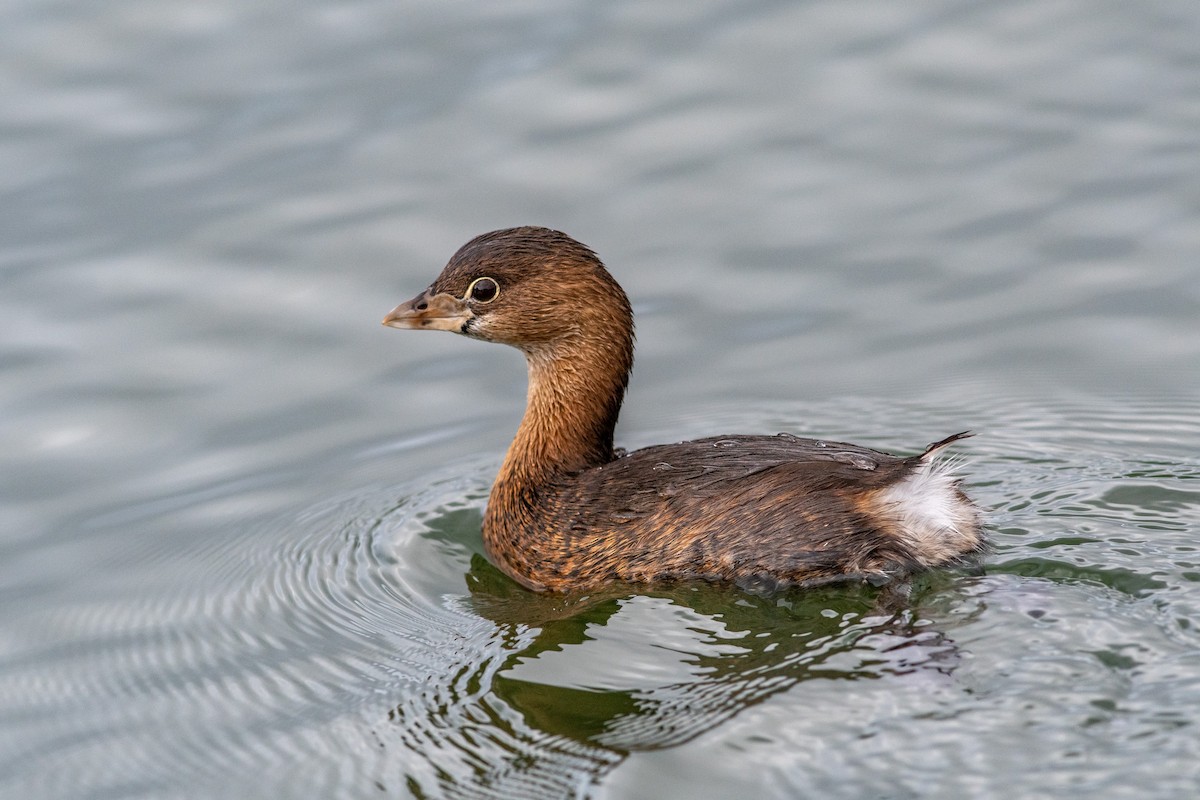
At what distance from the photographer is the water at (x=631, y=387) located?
550 cm

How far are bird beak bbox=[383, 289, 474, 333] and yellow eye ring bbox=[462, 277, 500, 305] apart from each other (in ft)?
0.17

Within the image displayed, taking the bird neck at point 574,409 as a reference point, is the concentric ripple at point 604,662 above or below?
below

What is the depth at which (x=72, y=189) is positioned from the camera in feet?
31.9

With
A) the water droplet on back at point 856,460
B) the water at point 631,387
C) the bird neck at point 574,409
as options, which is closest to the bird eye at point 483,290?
the bird neck at point 574,409

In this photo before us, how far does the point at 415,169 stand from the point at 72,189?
77.2 inches

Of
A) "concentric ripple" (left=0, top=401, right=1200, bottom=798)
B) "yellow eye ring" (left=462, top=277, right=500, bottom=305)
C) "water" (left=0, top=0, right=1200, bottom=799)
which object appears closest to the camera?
"concentric ripple" (left=0, top=401, right=1200, bottom=798)

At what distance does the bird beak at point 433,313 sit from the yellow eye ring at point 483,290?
2.0 inches

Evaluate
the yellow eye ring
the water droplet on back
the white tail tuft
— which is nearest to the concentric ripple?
the white tail tuft

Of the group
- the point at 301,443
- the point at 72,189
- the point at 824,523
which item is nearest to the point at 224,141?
the point at 72,189

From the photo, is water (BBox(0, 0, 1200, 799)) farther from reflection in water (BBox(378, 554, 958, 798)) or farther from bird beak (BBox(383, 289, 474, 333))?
bird beak (BBox(383, 289, 474, 333))

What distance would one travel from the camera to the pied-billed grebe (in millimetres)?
6148

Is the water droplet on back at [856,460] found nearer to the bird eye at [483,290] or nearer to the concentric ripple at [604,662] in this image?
the concentric ripple at [604,662]

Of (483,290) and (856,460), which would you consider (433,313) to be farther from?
(856,460)

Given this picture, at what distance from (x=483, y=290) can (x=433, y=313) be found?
0.24 m
